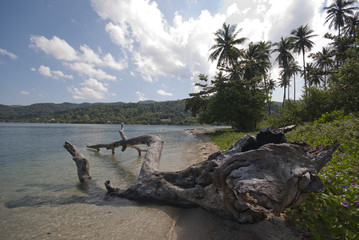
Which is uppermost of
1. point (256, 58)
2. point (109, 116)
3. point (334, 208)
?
point (256, 58)

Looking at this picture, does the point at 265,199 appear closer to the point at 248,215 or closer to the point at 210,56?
the point at 248,215

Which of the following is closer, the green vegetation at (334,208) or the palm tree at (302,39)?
the green vegetation at (334,208)

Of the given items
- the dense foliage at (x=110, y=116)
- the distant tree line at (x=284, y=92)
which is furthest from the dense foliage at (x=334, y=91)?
the dense foliage at (x=110, y=116)

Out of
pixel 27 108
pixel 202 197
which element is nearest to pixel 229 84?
pixel 202 197

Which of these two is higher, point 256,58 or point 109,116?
point 256,58

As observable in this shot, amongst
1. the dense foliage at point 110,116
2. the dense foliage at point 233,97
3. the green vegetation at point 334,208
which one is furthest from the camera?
the dense foliage at point 110,116

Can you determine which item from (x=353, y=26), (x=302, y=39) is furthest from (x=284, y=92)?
(x=353, y=26)

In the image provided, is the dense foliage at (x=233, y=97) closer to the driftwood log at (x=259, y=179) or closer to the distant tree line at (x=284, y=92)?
the distant tree line at (x=284, y=92)

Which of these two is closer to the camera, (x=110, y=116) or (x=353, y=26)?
(x=353, y=26)

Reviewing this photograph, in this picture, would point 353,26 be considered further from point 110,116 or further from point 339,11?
point 110,116

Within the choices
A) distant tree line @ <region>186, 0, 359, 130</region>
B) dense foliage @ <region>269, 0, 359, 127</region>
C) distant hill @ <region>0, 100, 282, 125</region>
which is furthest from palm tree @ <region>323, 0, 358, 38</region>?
distant hill @ <region>0, 100, 282, 125</region>

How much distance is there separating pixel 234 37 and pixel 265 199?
3494cm

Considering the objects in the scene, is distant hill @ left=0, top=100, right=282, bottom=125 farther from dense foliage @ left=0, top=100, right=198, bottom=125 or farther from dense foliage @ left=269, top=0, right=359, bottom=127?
dense foliage @ left=269, top=0, right=359, bottom=127

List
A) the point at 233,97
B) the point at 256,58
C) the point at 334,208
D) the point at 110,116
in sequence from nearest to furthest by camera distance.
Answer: the point at 334,208 < the point at 233,97 < the point at 256,58 < the point at 110,116
